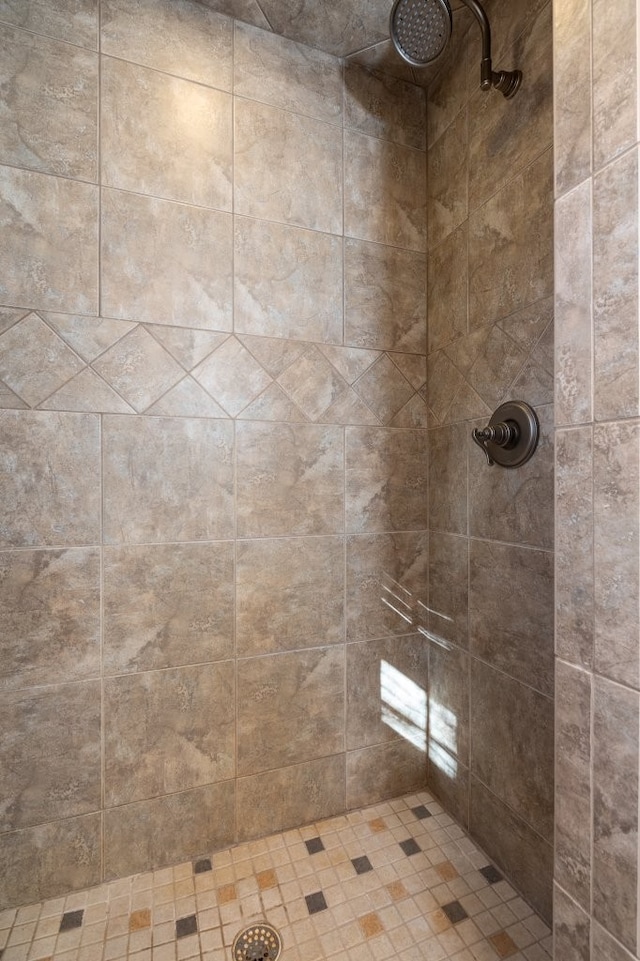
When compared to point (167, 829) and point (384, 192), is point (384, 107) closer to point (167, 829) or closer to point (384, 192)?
point (384, 192)

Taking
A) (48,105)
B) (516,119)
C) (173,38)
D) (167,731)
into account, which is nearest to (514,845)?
(167,731)

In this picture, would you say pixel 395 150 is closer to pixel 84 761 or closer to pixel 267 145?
pixel 267 145

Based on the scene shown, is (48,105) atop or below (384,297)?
atop

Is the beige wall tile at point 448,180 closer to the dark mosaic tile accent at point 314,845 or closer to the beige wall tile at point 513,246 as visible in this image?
the beige wall tile at point 513,246

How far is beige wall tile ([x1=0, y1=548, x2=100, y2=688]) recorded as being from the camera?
1104 millimetres

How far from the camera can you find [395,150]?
4.79 feet

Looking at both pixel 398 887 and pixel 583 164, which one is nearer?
pixel 583 164

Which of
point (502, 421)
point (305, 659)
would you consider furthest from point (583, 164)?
point (305, 659)

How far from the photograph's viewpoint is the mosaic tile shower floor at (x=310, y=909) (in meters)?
1.02

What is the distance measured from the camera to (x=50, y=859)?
1131 millimetres

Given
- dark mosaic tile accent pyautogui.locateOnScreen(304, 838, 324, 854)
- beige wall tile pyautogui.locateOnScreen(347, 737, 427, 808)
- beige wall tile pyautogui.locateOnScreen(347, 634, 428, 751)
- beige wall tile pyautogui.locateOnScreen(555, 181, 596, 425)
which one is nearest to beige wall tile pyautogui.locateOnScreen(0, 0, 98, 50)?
beige wall tile pyautogui.locateOnScreen(555, 181, 596, 425)

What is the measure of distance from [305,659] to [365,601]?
0.85ft

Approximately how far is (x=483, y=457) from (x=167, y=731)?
117 cm

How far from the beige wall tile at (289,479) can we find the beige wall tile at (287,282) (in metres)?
0.30
